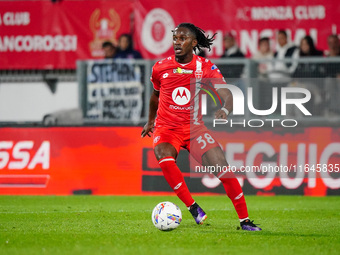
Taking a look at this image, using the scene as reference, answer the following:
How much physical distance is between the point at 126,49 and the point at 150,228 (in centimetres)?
725

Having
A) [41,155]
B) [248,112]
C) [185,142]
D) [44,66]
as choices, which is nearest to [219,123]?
[248,112]

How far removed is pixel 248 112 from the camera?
1323 cm

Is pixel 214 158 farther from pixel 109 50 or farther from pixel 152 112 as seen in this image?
pixel 109 50

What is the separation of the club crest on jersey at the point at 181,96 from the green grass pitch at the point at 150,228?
5.09 feet

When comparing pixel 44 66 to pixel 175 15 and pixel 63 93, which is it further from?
pixel 175 15

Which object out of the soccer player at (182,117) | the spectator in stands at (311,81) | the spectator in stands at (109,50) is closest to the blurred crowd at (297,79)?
the spectator in stands at (311,81)

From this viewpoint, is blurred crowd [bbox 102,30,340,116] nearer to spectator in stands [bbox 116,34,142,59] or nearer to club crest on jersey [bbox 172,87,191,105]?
spectator in stands [bbox 116,34,142,59]

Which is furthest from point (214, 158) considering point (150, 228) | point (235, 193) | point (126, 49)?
point (126, 49)

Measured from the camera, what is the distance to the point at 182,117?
8656 millimetres

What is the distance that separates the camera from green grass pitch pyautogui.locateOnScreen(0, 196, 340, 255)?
22.6ft

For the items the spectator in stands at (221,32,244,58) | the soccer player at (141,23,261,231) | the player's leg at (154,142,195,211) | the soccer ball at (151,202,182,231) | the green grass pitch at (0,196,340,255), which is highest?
the spectator in stands at (221,32,244,58)

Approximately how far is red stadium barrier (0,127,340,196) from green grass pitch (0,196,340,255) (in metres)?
0.48

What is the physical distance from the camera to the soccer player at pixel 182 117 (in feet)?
27.6

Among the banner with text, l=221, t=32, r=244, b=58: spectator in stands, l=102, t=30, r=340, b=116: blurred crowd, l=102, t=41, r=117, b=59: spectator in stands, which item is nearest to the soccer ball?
l=102, t=30, r=340, b=116: blurred crowd
